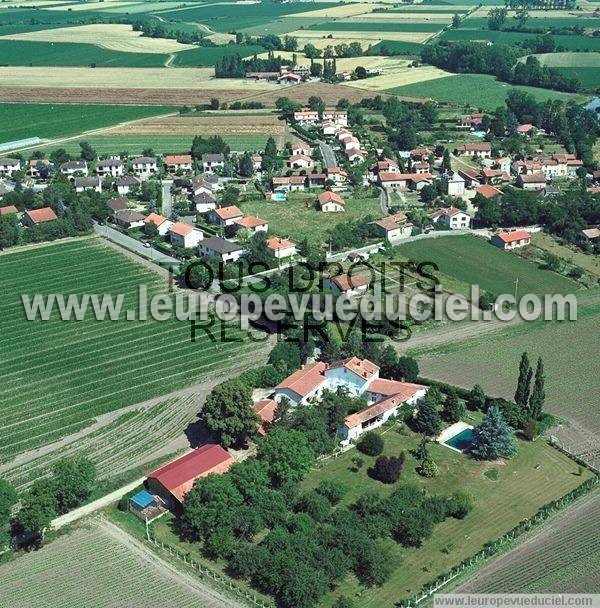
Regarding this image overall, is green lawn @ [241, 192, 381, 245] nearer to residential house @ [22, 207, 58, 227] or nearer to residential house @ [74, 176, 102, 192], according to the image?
residential house @ [74, 176, 102, 192]

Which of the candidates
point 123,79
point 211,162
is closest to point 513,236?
point 211,162

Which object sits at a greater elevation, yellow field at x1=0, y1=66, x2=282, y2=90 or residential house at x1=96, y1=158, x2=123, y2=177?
yellow field at x1=0, y1=66, x2=282, y2=90

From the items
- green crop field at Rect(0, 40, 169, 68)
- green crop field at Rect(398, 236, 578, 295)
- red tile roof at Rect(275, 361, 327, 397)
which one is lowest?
red tile roof at Rect(275, 361, 327, 397)

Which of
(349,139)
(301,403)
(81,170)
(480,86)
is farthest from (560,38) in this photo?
(301,403)

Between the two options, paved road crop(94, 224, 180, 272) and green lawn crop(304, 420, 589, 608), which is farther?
paved road crop(94, 224, 180, 272)

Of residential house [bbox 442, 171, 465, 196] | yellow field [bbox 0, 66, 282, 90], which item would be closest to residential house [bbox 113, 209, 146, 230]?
residential house [bbox 442, 171, 465, 196]
